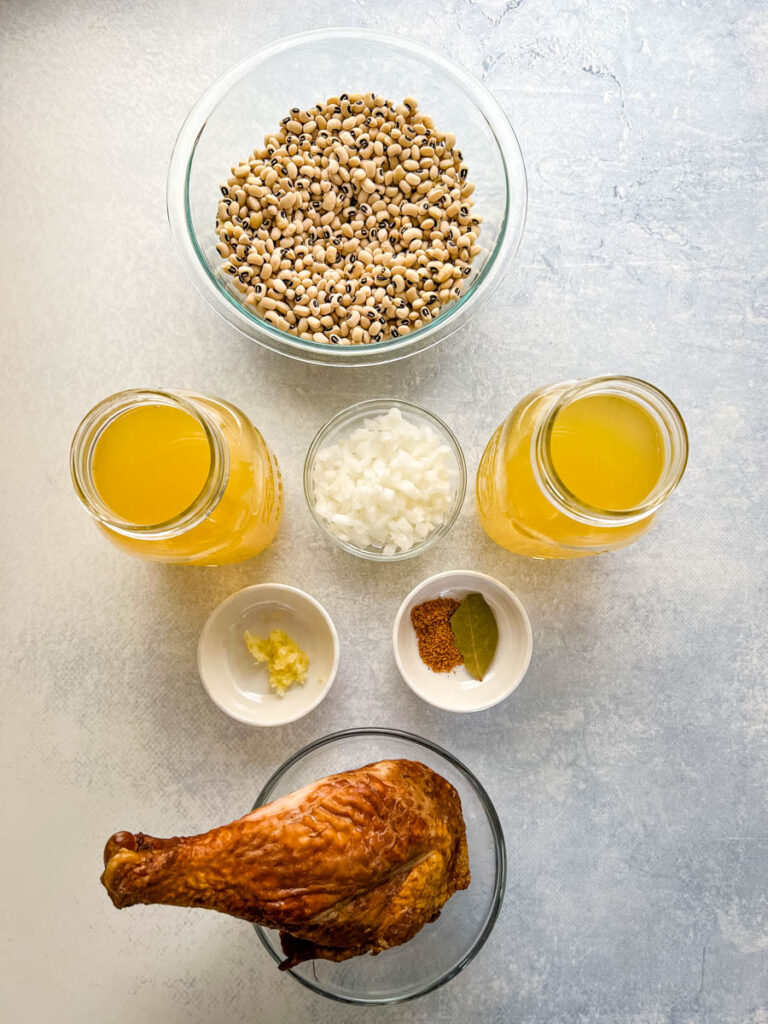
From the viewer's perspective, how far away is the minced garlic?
1736mm

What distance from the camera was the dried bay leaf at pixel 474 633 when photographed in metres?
1.75

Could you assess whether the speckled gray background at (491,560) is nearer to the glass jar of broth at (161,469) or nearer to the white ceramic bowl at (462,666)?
the white ceramic bowl at (462,666)

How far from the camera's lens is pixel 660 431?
146 cm

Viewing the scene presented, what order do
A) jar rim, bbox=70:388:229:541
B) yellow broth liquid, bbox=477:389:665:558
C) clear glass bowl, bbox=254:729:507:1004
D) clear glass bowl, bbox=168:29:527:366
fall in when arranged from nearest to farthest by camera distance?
jar rim, bbox=70:388:229:541 < yellow broth liquid, bbox=477:389:665:558 < clear glass bowl, bbox=254:729:507:1004 < clear glass bowl, bbox=168:29:527:366

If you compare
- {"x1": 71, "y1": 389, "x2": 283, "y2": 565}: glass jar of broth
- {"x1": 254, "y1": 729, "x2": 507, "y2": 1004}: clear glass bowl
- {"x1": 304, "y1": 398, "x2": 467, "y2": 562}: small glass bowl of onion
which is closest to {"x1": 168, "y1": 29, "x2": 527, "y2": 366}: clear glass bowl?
{"x1": 304, "y1": 398, "x2": 467, "y2": 562}: small glass bowl of onion

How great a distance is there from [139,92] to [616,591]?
1.68 meters

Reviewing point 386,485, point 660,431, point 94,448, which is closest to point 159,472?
point 94,448

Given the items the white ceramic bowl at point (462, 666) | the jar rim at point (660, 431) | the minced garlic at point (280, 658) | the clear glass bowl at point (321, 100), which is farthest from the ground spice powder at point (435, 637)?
the clear glass bowl at point (321, 100)

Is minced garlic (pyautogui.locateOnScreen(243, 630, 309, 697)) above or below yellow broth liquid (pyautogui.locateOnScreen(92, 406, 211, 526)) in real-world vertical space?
below

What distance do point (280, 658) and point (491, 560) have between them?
1.80 ft

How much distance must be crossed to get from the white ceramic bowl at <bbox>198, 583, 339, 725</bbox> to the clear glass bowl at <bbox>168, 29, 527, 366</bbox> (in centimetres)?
57

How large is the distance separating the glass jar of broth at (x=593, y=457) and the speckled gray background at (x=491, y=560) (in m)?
0.30

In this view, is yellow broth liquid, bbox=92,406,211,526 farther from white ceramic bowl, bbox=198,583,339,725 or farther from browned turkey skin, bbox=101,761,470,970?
browned turkey skin, bbox=101,761,470,970

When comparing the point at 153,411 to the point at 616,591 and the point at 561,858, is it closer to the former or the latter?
the point at 616,591
